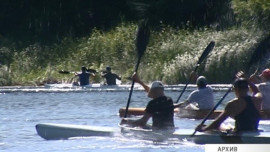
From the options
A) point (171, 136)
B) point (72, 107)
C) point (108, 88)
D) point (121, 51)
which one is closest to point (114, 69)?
point (121, 51)

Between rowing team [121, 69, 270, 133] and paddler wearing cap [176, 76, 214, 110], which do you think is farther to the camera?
paddler wearing cap [176, 76, 214, 110]

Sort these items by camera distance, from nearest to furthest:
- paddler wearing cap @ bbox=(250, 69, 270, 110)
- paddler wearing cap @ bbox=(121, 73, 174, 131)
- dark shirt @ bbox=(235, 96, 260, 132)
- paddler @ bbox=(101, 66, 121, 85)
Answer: dark shirt @ bbox=(235, 96, 260, 132) → paddler wearing cap @ bbox=(121, 73, 174, 131) → paddler wearing cap @ bbox=(250, 69, 270, 110) → paddler @ bbox=(101, 66, 121, 85)

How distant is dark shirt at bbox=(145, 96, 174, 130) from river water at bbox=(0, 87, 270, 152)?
1.27 ft

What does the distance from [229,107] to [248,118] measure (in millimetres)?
463

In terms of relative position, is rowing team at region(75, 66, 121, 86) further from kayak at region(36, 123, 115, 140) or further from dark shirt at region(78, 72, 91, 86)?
kayak at region(36, 123, 115, 140)

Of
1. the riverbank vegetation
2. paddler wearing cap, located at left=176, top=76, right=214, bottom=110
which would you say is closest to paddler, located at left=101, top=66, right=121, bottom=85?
the riverbank vegetation

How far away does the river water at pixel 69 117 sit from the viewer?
66.1 feet

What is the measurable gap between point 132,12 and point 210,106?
31.8 m

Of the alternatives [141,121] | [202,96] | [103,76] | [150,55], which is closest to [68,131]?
[141,121]

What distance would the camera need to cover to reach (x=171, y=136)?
64.1ft

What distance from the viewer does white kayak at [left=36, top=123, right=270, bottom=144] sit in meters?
17.8

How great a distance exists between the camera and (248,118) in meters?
17.8

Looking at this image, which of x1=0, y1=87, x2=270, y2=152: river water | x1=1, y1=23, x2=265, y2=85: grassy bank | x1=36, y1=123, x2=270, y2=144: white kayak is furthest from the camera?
x1=1, y1=23, x2=265, y2=85: grassy bank

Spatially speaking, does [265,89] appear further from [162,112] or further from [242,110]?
[242,110]
